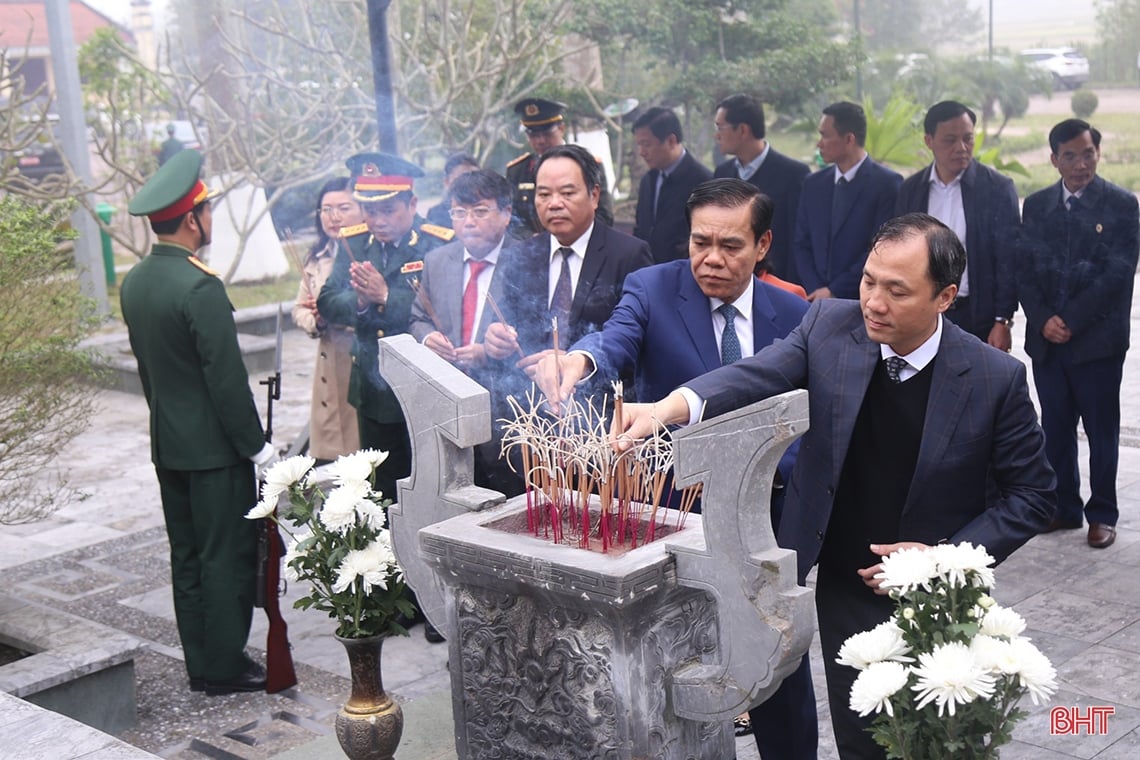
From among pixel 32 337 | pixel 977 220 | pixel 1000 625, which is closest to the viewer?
pixel 1000 625

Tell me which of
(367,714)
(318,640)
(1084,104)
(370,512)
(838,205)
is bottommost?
(318,640)

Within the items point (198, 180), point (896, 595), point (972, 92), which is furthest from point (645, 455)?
point (972, 92)

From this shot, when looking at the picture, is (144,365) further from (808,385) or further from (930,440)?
(930,440)

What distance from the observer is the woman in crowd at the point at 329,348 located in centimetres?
605

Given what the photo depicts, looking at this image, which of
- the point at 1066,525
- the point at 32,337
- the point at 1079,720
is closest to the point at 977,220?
the point at 1066,525

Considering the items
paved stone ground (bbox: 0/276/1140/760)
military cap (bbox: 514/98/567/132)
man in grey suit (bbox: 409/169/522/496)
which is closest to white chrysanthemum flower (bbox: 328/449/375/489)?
paved stone ground (bbox: 0/276/1140/760)

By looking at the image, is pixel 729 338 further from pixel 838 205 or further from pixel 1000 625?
pixel 838 205

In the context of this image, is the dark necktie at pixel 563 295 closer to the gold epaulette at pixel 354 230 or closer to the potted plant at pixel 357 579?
the potted plant at pixel 357 579

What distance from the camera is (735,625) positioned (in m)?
2.85

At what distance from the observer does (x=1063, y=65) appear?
A: 2344 cm

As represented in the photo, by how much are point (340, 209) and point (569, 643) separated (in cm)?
357

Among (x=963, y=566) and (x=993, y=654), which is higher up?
(x=963, y=566)

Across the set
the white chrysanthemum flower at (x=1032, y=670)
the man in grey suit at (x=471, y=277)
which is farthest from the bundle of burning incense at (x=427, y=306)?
the white chrysanthemum flower at (x=1032, y=670)

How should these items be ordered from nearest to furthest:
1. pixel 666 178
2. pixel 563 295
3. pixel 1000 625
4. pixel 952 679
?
pixel 952 679, pixel 1000 625, pixel 563 295, pixel 666 178
